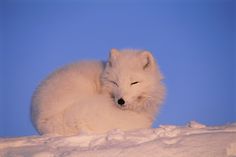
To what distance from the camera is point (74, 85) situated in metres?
3.44

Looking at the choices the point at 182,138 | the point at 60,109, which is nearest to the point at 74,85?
the point at 60,109

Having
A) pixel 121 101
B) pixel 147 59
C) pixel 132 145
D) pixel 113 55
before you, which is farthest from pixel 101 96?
pixel 132 145

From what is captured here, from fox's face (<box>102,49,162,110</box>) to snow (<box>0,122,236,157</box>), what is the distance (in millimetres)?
664

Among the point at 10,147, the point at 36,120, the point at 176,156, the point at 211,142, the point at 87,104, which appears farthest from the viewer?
the point at 36,120

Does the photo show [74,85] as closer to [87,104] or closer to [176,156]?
[87,104]

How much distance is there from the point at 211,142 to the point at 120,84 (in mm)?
1269

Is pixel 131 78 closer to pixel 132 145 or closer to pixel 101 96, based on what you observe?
pixel 101 96

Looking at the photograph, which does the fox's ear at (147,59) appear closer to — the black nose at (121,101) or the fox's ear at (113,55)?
the fox's ear at (113,55)

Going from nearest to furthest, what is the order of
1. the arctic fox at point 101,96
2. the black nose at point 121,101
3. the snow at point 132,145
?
the snow at point 132,145 < the arctic fox at point 101,96 < the black nose at point 121,101

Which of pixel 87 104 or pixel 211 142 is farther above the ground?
pixel 87 104

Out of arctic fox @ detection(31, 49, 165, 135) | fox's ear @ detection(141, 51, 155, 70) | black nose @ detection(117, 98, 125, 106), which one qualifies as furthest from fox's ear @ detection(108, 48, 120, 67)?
black nose @ detection(117, 98, 125, 106)

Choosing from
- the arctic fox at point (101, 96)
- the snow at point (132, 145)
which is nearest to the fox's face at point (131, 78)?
the arctic fox at point (101, 96)

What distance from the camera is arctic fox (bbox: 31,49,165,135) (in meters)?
3.22

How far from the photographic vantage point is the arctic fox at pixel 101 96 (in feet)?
10.6
